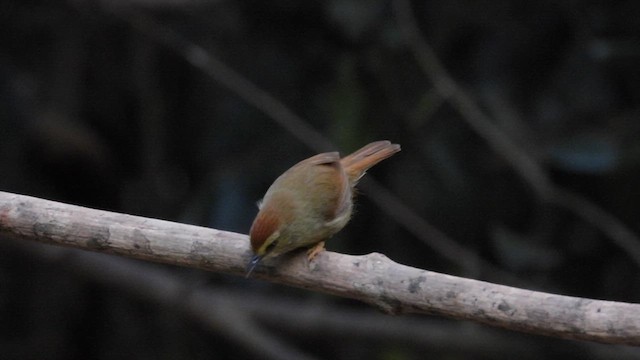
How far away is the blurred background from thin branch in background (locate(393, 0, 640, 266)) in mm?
12

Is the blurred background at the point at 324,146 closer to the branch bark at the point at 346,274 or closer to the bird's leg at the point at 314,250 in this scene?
the bird's leg at the point at 314,250

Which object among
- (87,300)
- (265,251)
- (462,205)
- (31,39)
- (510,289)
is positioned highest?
(31,39)

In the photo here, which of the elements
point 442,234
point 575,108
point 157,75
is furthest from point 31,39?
point 575,108

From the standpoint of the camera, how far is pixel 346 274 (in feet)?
10.8

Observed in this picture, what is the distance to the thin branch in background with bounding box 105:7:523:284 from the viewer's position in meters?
6.20

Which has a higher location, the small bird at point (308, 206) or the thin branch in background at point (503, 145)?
the thin branch in background at point (503, 145)

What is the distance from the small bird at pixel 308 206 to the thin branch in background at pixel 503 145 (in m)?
1.25

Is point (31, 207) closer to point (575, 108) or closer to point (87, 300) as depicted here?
point (575, 108)

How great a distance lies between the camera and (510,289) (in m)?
2.94

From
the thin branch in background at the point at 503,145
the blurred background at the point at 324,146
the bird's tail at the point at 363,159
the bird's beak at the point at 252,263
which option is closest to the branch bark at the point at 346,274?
the bird's beak at the point at 252,263

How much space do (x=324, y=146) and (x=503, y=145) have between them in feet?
3.05

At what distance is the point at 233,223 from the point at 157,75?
1.09 m

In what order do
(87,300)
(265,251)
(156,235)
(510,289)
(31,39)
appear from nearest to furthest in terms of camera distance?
(510,289), (156,235), (265,251), (31,39), (87,300)

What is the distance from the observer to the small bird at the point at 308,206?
3725mm
